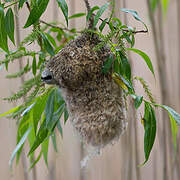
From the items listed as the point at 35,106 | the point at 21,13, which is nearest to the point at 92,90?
the point at 35,106

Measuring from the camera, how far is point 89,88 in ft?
1.84

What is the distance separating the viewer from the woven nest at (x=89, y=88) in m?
0.55

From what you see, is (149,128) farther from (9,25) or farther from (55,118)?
(9,25)

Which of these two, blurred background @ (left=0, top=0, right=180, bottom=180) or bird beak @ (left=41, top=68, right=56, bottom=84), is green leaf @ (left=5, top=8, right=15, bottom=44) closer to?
bird beak @ (left=41, top=68, right=56, bottom=84)

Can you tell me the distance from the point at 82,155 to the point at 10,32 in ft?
2.69

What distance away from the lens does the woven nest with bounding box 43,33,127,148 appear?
0.55 metres

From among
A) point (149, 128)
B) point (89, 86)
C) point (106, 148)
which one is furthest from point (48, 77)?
point (106, 148)

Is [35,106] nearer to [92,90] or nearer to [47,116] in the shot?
[47,116]

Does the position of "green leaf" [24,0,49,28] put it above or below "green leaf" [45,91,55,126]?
above

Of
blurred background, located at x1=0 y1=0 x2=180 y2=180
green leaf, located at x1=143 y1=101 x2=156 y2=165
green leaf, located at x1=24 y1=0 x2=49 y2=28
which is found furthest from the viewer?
blurred background, located at x1=0 y1=0 x2=180 y2=180

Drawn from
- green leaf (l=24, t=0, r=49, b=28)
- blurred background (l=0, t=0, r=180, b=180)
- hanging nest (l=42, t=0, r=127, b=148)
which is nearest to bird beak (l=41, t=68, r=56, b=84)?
hanging nest (l=42, t=0, r=127, b=148)

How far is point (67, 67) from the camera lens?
1.81 ft

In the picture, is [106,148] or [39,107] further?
[106,148]

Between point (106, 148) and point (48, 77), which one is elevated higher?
point (48, 77)
